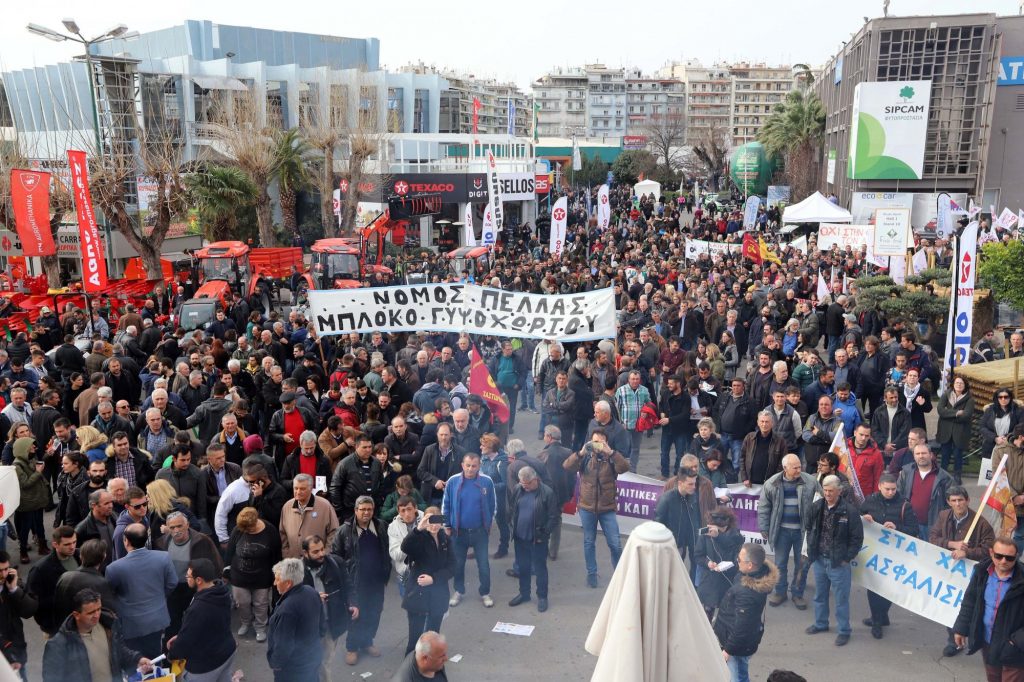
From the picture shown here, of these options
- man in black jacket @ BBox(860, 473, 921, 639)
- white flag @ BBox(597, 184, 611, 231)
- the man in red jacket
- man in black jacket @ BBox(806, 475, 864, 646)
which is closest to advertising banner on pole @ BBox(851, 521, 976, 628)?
man in black jacket @ BBox(860, 473, 921, 639)

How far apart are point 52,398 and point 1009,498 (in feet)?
32.5

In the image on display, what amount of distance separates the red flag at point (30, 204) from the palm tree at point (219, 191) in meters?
11.4

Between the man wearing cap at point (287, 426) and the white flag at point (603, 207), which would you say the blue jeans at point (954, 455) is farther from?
the white flag at point (603, 207)

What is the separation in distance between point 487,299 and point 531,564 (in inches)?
199

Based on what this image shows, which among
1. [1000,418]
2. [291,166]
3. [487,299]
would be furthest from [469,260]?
[1000,418]

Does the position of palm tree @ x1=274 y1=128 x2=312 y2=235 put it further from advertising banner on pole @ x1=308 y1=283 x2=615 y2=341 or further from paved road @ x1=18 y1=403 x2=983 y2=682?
paved road @ x1=18 y1=403 x2=983 y2=682

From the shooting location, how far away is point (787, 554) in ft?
25.4

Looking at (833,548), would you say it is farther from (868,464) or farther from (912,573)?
(868,464)

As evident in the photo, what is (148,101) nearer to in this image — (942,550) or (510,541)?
(510,541)

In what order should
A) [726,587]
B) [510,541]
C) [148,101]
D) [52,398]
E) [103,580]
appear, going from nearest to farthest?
[103,580] → [726,587] → [510,541] → [52,398] → [148,101]

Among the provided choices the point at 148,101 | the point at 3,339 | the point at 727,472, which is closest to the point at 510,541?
the point at 727,472

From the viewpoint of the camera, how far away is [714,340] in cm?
1527

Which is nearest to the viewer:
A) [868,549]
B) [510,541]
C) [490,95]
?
[868,549]

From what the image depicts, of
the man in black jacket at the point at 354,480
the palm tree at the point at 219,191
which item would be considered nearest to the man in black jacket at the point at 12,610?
the man in black jacket at the point at 354,480
